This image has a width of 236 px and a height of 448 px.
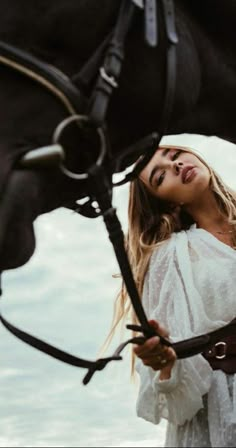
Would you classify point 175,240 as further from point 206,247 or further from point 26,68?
point 26,68

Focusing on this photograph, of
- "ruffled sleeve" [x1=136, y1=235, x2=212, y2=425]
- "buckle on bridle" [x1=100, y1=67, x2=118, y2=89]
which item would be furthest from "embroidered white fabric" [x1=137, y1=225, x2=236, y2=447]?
"buckle on bridle" [x1=100, y1=67, x2=118, y2=89]

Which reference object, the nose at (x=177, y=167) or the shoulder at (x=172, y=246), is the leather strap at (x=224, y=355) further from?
the nose at (x=177, y=167)

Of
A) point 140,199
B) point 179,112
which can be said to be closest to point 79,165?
point 179,112

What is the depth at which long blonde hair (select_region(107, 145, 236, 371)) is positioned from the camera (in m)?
3.24

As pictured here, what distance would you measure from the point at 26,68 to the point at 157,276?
1191 millimetres

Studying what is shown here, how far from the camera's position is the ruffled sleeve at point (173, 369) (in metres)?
2.78

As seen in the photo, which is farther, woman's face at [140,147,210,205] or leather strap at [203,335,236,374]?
woman's face at [140,147,210,205]

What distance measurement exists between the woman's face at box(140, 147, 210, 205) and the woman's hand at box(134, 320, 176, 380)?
73 cm

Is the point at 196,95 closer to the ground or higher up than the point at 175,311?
higher up

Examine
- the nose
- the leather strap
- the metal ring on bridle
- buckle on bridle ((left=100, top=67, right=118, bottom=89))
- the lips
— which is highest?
buckle on bridle ((left=100, top=67, right=118, bottom=89))

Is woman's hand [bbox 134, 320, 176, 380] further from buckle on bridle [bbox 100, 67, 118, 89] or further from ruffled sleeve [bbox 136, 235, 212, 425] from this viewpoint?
buckle on bridle [bbox 100, 67, 118, 89]

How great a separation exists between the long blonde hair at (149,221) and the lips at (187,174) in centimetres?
12

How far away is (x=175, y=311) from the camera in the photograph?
2.97 meters

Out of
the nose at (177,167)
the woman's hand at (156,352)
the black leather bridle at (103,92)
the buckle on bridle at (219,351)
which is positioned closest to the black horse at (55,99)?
the black leather bridle at (103,92)
